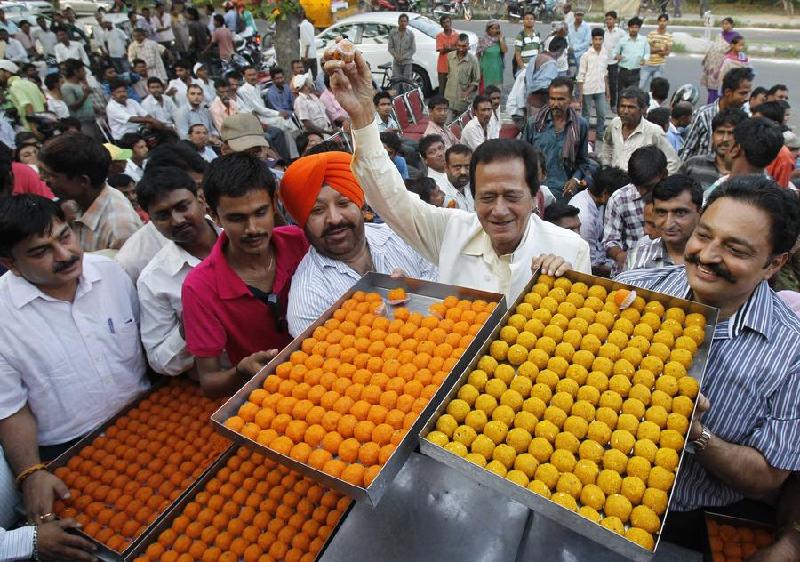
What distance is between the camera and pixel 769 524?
2385 millimetres

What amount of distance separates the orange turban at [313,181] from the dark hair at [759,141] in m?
3.69

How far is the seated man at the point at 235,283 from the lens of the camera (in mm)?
2498

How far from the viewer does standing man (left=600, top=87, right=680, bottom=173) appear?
6438 millimetres

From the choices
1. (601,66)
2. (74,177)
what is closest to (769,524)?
(74,177)

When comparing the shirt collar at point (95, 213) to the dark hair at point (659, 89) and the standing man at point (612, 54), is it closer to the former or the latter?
the dark hair at point (659, 89)

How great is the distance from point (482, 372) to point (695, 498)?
124 centimetres

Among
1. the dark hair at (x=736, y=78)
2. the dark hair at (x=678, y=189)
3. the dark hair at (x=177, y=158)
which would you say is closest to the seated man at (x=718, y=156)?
the dark hair at (x=678, y=189)

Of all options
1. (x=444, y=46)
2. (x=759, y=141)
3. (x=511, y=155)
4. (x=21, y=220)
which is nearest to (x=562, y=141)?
(x=759, y=141)

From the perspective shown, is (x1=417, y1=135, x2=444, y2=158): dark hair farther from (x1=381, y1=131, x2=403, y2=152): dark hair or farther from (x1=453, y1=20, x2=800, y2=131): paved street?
(x1=453, y1=20, x2=800, y2=131): paved street

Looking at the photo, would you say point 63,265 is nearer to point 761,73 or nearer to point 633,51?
point 633,51

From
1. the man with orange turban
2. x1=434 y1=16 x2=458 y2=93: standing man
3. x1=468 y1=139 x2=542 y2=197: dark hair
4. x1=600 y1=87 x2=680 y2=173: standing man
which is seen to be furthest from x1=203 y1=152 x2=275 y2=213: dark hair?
x1=434 y1=16 x2=458 y2=93: standing man

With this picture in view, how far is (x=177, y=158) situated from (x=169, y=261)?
159 cm

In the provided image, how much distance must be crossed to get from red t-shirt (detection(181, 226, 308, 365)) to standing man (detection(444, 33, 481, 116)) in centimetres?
958

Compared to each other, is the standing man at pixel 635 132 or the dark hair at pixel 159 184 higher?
the dark hair at pixel 159 184
